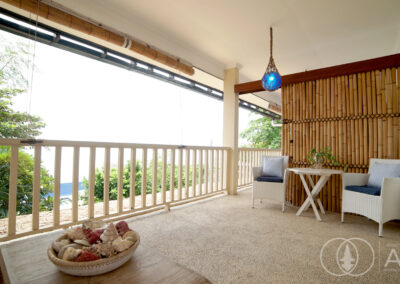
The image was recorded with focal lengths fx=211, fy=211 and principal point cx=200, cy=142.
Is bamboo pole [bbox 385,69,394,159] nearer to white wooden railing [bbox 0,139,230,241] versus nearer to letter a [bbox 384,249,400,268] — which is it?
letter a [bbox 384,249,400,268]

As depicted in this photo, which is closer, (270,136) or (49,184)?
(49,184)

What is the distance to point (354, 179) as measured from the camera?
2.97 m

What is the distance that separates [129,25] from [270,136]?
8931 millimetres

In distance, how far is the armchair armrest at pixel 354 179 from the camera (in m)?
2.95

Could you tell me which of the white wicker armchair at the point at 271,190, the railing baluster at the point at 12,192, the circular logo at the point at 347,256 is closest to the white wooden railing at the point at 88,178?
the railing baluster at the point at 12,192

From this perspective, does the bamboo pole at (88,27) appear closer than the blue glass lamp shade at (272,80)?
Yes

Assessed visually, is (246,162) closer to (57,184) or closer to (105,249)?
(57,184)

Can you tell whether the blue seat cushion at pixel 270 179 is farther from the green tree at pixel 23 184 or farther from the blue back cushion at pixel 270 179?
the green tree at pixel 23 184

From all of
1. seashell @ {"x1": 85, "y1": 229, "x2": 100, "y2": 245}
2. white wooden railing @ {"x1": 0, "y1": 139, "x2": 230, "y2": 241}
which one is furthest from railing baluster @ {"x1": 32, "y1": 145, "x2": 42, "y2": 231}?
seashell @ {"x1": 85, "y1": 229, "x2": 100, "y2": 245}

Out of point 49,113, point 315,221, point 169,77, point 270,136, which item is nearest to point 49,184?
point 49,113

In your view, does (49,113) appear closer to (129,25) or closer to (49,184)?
(49,184)

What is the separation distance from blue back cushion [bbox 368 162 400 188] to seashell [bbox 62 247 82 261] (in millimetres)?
3394

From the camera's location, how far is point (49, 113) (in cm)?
368

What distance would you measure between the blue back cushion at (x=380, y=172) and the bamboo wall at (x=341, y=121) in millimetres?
420
